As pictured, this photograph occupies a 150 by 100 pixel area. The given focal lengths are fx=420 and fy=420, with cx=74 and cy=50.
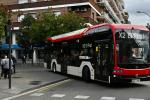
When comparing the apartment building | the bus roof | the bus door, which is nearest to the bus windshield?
the bus roof

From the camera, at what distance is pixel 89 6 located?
6581 cm

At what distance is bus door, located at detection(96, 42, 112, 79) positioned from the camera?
789 inches

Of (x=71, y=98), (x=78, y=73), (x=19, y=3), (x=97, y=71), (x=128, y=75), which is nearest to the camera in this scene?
(x=71, y=98)

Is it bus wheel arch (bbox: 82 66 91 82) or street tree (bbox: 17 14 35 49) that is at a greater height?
street tree (bbox: 17 14 35 49)

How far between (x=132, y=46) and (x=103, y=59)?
1.68 m

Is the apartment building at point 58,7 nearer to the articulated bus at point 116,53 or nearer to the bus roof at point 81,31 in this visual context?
the bus roof at point 81,31

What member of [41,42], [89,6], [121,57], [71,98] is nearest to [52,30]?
[41,42]

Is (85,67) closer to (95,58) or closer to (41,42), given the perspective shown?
(95,58)

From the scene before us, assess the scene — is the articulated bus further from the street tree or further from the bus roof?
the street tree

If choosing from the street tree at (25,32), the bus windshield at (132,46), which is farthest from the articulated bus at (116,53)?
the street tree at (25,32)

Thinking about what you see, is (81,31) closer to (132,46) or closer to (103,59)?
(103,59)

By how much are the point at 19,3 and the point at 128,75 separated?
54551 mm

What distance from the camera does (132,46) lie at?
64.7 feet

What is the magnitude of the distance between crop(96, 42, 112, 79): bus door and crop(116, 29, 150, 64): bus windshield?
67 cm
